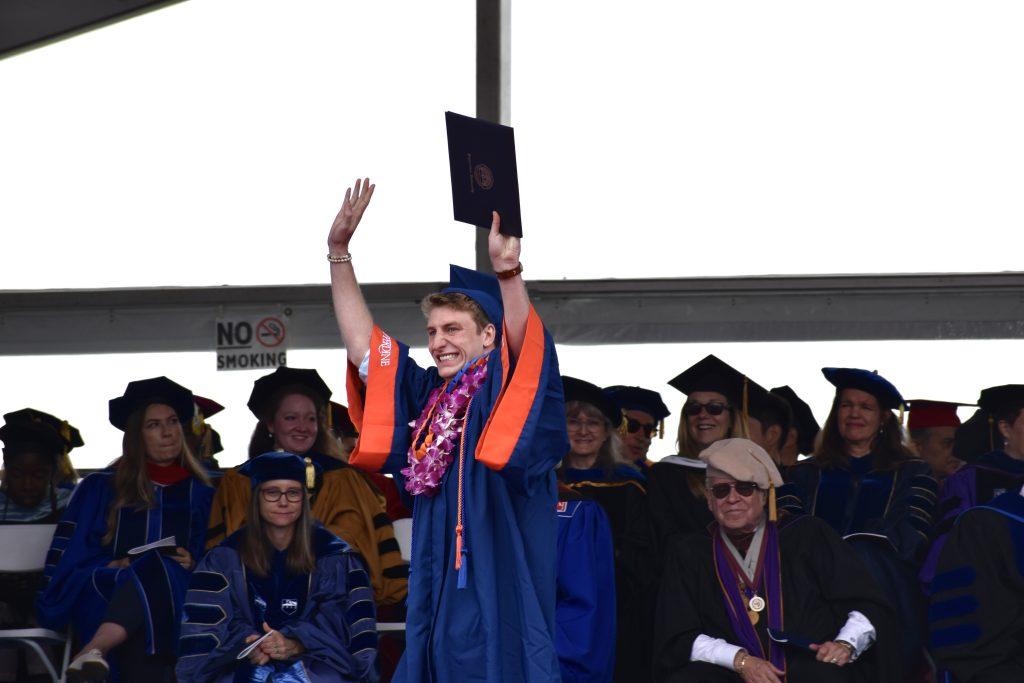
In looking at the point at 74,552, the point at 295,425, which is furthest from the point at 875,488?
the point at 74,552

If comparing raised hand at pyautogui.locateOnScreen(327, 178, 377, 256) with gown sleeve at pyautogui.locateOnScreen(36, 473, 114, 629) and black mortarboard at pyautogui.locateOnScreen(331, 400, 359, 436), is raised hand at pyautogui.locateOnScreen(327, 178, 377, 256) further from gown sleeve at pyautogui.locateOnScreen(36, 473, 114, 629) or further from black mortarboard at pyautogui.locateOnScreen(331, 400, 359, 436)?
black mortarboard at pyautogui.locateOnScreen(331, 400, 359, 436)

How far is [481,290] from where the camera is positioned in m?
3.98

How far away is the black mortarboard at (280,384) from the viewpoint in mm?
6977

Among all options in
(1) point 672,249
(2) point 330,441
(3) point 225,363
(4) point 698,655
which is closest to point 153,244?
(3) point 225,363

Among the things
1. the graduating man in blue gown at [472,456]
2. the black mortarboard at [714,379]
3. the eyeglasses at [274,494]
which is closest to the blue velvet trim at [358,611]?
the eyeglasses at [274,494]

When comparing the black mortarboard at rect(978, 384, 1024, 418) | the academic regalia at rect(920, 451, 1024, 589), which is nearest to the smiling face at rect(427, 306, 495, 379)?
the academic regalia at rect(920, 451, 1024, 589)

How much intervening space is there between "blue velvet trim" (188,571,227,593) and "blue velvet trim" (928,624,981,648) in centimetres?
266

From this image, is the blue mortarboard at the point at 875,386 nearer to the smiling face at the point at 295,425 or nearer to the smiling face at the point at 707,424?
the smiling face at the point at 707,424

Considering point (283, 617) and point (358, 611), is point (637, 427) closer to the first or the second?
point (358, 611)

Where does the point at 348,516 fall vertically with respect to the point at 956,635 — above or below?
above

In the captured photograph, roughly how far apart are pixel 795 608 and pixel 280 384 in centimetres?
274

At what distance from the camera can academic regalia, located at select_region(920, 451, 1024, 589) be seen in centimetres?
600

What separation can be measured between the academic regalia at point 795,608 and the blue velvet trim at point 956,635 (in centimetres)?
16

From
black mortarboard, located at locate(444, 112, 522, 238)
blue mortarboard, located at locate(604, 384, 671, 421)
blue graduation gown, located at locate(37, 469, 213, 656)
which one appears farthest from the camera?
blue mortarboard, located at locate(604, 384, 671, 421)
